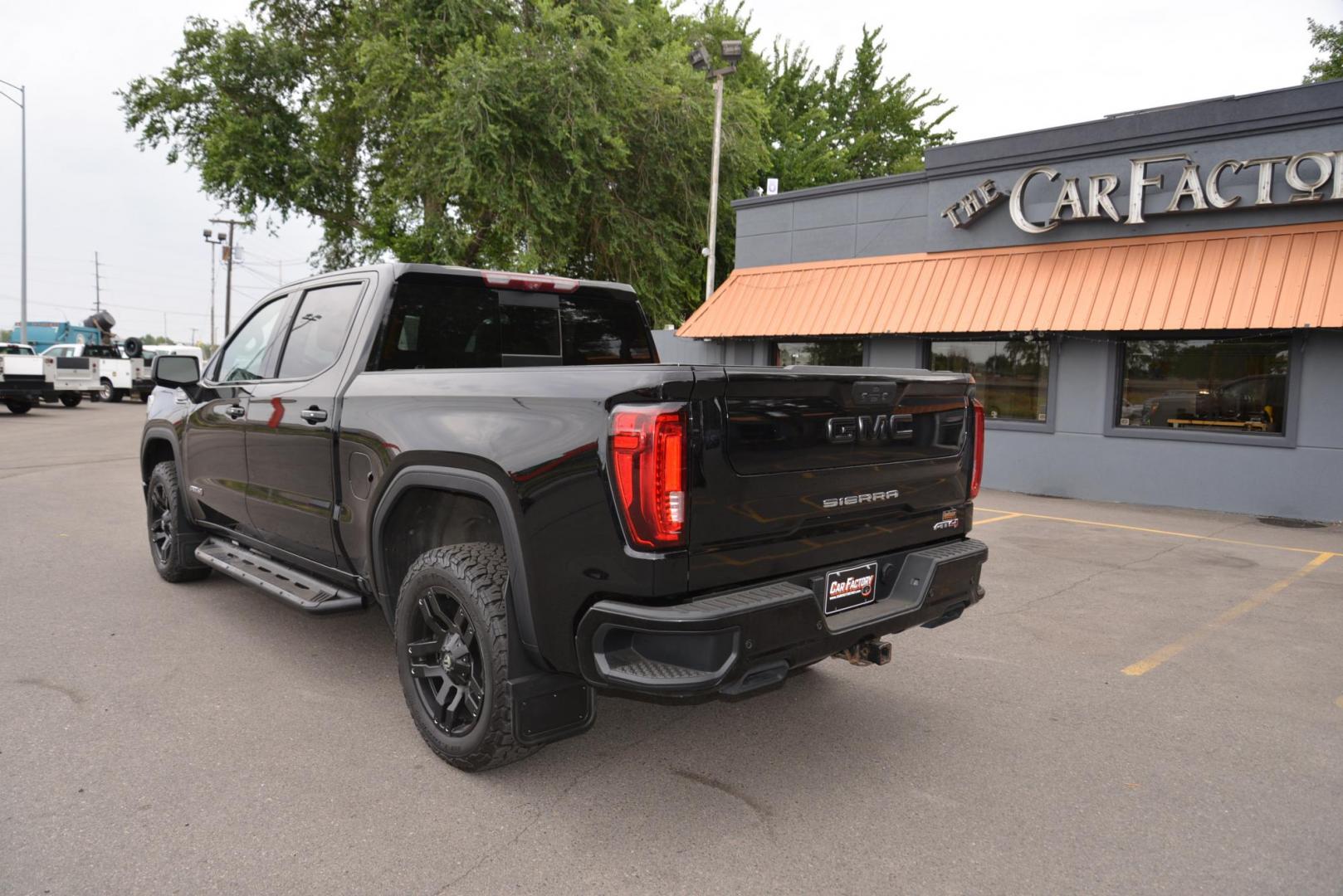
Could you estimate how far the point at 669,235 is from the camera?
71.1 ft

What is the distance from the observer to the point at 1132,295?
36.0 ft

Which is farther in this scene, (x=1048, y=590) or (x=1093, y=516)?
(x=1093, y=516)

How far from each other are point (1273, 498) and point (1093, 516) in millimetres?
2246

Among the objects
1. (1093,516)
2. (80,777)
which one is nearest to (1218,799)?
(80,777)

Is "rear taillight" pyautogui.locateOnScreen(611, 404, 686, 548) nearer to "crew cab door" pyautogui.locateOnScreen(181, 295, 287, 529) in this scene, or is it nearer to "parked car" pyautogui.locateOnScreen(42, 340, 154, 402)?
"crew cab door" pyautogui.locateOnScreen(181, 295, 287, 529)

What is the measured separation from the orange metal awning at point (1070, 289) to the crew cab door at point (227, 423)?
9.68 m

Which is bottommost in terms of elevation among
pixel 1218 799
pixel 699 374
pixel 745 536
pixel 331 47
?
pixel 1218 799

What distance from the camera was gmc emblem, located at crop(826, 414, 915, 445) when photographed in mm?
3082

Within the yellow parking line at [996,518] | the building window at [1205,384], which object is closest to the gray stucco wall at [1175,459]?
the building window at [1205,384]

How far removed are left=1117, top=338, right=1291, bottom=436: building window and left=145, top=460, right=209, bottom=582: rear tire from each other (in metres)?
11.0

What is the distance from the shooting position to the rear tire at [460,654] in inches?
120

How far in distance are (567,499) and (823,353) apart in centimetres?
1295

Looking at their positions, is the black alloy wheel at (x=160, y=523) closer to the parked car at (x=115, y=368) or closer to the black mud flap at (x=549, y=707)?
the black mud flap at (x=549, y=707)

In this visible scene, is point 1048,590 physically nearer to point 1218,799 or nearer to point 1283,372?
point 1218,799
